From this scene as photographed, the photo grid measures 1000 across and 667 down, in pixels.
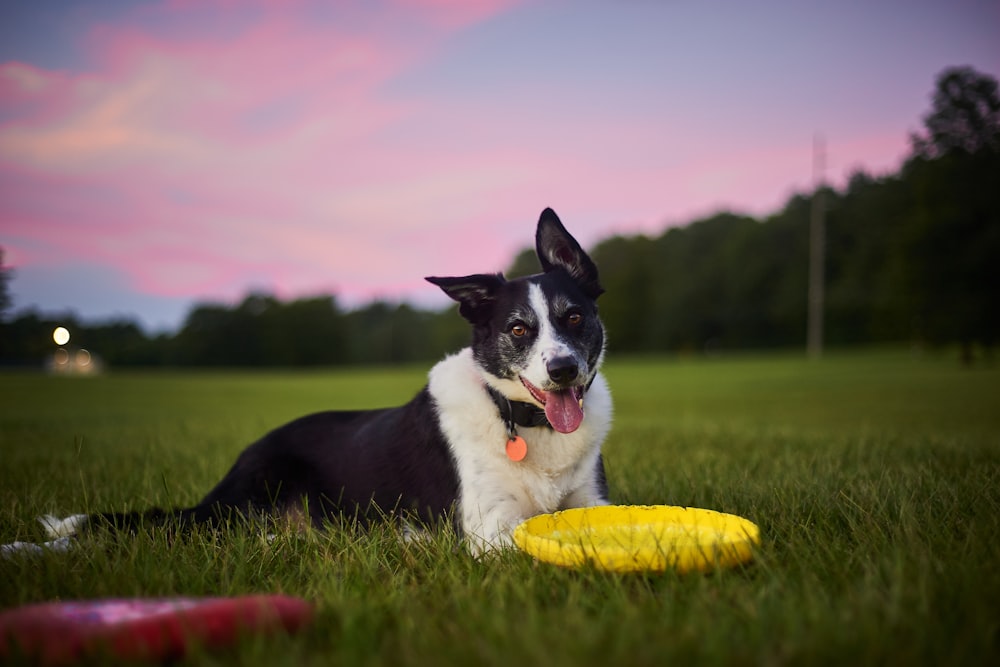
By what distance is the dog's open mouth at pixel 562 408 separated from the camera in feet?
11.9

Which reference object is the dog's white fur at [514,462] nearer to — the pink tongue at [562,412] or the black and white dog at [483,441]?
the black and white dog at [483,441]

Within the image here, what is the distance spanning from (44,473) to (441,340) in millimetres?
75518

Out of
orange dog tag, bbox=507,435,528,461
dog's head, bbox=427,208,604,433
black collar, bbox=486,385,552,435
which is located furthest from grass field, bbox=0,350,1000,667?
dog's head, bbox=427,208,604,433

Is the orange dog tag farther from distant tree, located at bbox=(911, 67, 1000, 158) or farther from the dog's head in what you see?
distant tree, located at bbox=(911, 67, 1000, 158)

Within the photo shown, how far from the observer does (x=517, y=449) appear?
11.9 feet

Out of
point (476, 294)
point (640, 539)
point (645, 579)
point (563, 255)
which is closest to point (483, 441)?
point (476, 294)

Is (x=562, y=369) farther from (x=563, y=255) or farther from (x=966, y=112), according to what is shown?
(x=966, y=112)

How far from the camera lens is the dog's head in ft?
11.9

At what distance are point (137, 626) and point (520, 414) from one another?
2270 mm

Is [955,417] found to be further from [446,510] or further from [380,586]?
[380,586]

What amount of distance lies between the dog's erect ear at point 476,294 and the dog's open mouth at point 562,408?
24.6 inches

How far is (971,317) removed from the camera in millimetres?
30922

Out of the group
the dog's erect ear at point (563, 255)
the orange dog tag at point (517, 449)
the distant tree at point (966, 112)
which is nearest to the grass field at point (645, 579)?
the orange dog tag at point (517, 449)

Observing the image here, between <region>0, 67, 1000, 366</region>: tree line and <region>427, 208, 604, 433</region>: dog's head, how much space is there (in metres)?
6.06
